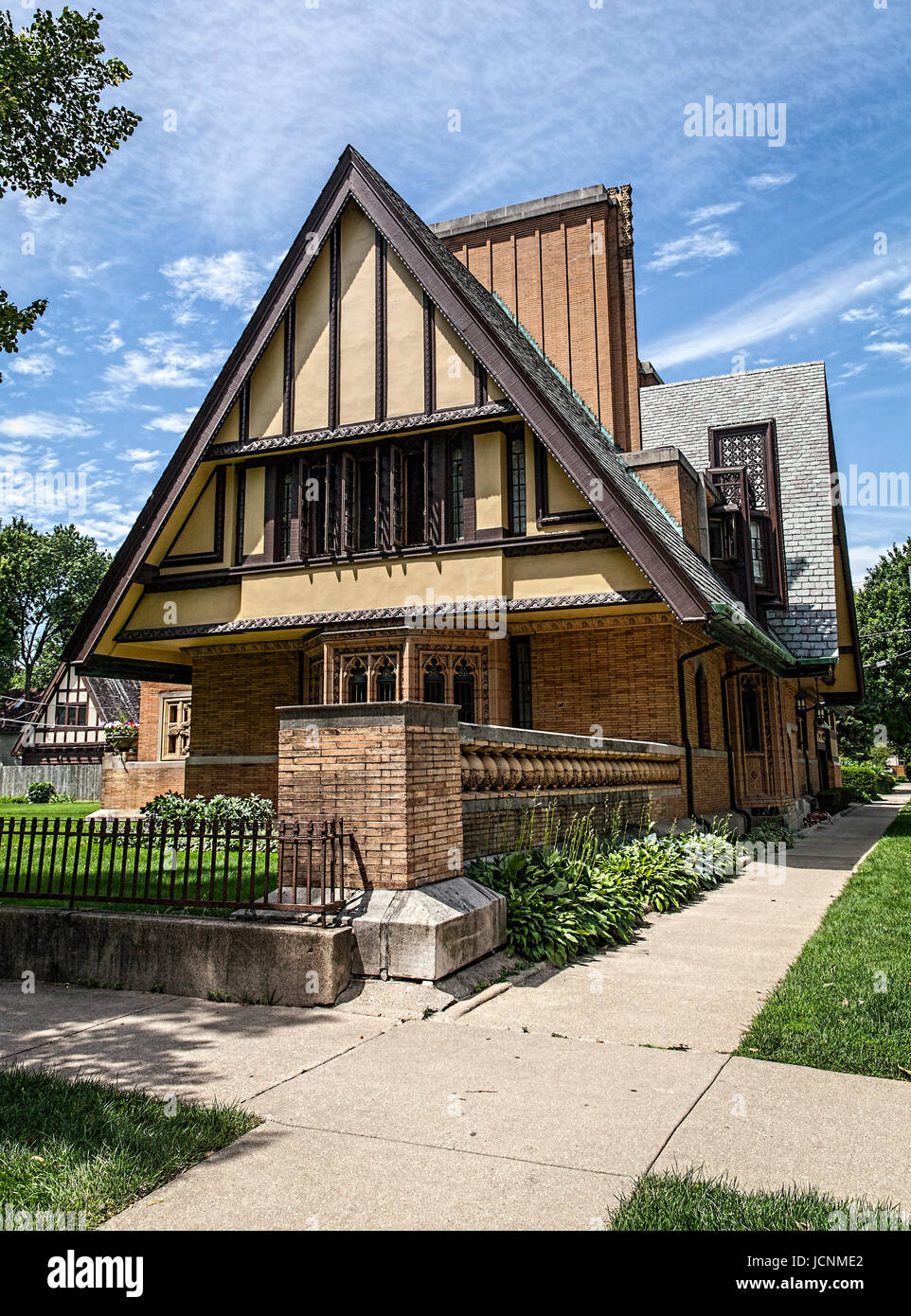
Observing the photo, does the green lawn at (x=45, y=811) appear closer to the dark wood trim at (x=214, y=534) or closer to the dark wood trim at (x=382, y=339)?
the dark wood trim at (x=214, y=534)

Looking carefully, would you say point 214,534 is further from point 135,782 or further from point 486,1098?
point 486,1098

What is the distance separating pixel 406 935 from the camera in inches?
270

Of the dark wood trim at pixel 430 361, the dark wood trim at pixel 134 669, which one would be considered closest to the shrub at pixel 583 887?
the dark wood trim at pixel 430 361

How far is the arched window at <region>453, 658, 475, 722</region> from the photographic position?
595 inches

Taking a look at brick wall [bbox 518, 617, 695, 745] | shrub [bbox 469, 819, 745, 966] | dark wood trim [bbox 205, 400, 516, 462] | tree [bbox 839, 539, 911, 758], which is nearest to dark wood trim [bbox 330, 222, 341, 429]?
dark wood trim [bbox 205, 400, 516, 462]

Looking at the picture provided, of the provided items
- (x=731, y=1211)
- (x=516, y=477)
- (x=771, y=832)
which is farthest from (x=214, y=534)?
(x=731, y=1211)

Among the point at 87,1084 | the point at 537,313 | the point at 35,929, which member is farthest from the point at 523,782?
the point at 537,313

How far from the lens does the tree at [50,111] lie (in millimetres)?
11609

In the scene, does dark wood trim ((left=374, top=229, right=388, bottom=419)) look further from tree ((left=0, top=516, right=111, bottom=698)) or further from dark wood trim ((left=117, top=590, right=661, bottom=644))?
tree ((left=0, top=516, right=111, bottom=698))

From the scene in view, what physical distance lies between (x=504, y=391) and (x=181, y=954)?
33.2 feet

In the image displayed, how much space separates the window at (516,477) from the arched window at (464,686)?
2.43 metres

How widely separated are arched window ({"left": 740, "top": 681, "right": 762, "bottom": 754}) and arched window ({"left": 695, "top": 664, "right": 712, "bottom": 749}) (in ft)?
12.3

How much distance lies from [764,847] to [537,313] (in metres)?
13.8

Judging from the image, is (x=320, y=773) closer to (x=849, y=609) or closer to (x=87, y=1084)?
(x=87, y=1084)
